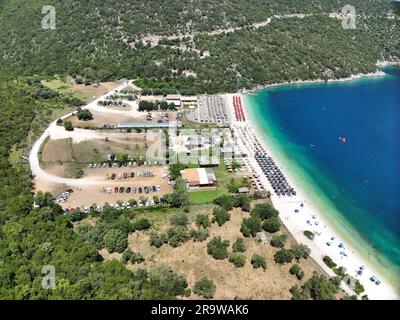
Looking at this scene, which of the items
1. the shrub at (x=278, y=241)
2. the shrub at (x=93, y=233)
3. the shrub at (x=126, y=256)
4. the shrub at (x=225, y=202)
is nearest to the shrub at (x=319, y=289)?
the shrub at (x=278, y=241)

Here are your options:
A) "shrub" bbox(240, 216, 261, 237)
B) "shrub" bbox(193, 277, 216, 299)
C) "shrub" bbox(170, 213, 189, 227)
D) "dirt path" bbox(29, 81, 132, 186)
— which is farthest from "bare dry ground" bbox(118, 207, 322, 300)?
"dirt path" bbox(29, 81, 132, 186)

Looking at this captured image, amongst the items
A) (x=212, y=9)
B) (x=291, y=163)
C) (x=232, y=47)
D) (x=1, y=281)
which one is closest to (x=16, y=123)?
(x=1, y=281)

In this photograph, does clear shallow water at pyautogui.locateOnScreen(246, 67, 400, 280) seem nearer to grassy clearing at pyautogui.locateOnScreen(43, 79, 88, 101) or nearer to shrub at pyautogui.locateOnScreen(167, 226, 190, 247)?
shrub at pyautogui.locateOnScreen(167, 226, 190, 247)

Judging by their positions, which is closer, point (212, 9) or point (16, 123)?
point (16, 123)

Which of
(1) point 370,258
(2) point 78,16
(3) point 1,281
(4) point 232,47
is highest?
(2) point 78,16

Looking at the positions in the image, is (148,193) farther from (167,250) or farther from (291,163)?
(291,163)

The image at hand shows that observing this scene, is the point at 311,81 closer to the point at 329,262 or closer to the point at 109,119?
the point at 109,119
